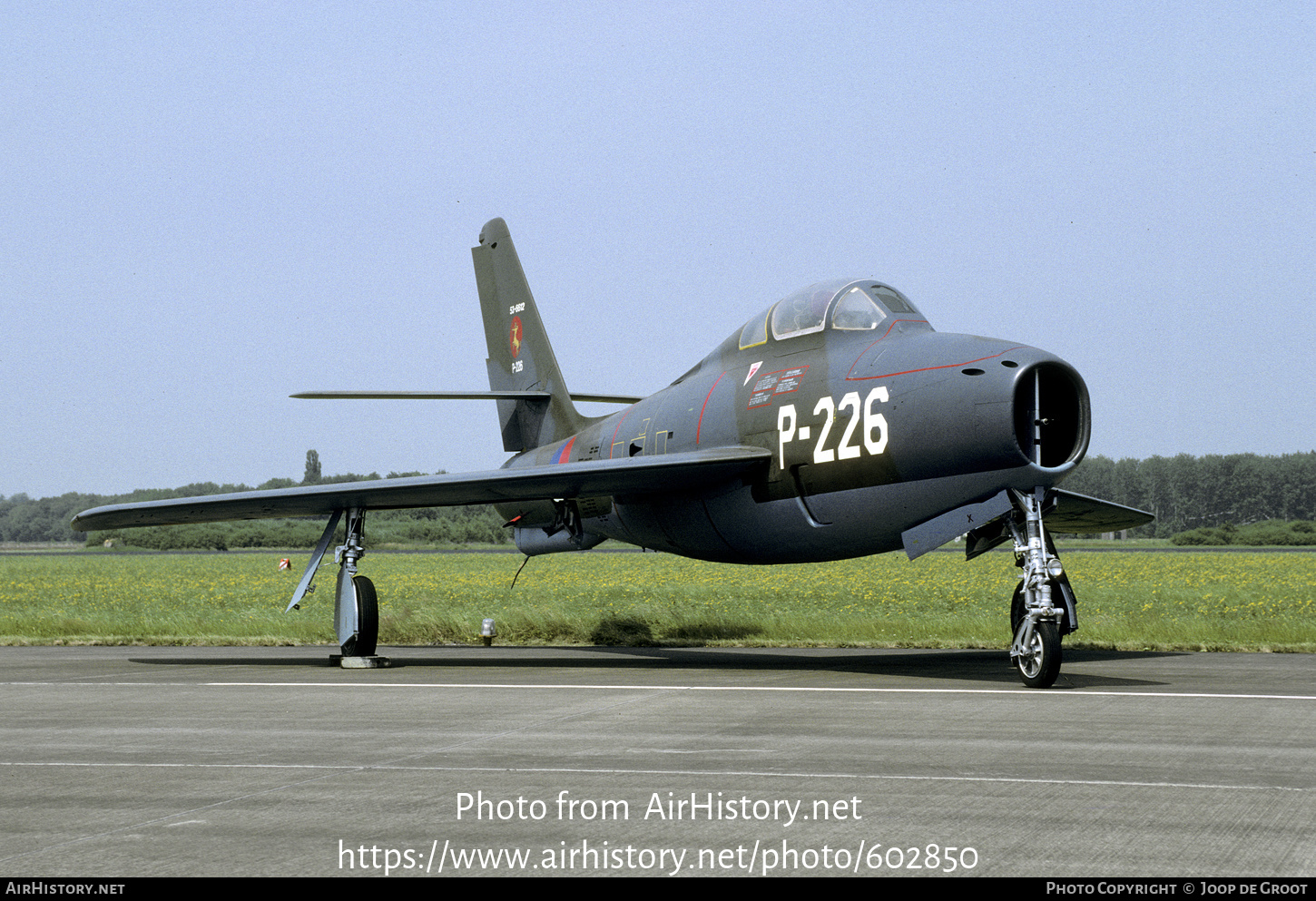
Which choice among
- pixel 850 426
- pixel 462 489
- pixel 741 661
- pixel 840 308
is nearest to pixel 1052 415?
A: pixel 850 426

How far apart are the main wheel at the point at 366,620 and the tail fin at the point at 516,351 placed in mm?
5776

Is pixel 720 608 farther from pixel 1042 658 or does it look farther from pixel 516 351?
pixel 1042 658

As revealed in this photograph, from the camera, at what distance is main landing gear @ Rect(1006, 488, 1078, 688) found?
37.7 ft

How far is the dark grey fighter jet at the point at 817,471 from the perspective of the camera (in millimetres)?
12328

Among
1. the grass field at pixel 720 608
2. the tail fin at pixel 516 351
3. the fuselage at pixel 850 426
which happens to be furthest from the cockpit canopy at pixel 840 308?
the tail fin at pixel 516 351

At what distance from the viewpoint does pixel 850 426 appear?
44.6 ft

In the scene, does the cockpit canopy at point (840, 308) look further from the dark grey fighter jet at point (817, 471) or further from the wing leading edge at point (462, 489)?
the wing leading edge at point (462, 489)

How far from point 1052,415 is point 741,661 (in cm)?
542

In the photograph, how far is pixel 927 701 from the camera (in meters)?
10.7

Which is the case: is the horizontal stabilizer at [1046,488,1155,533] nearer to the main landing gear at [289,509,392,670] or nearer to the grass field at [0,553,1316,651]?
the grass field at [0,553,1316,651]

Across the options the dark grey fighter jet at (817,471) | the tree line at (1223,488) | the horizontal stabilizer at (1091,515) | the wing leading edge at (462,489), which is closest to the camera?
the dark grey fighter jet at (817,471)

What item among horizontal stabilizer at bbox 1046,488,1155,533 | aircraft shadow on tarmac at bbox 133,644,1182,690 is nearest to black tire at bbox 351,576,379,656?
aircraft shadow on tarmac at bbox 133,644,1182,690
